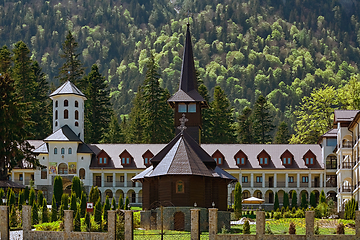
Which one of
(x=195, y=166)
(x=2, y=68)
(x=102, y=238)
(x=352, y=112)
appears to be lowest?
(x=102, y=238)

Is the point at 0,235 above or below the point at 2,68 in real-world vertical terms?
below

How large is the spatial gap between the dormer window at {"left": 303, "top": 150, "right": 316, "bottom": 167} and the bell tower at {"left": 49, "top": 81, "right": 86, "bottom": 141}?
1034 inches

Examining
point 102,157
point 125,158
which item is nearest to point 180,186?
point 125,158

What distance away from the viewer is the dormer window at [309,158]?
82.1 metres

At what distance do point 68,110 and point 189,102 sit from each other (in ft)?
62.9

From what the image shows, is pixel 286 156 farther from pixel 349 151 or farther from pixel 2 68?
pixel 2 68

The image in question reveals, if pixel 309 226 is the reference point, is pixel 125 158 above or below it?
above

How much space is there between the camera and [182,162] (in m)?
53.9

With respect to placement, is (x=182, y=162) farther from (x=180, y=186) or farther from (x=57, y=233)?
(x=57, y=233)

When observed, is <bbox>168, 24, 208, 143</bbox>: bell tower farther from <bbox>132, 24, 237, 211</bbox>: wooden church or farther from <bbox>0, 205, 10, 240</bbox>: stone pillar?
<bbox>0, 205, 10, 240</bbox>: stone pillar

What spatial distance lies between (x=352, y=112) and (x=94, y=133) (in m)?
38.9

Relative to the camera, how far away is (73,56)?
103688 mm

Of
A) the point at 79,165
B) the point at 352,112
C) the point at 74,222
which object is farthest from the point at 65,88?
the point at 74,222

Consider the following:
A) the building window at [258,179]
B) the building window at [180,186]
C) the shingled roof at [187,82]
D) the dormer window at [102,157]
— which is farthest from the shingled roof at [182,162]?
the building window at [258,179]
